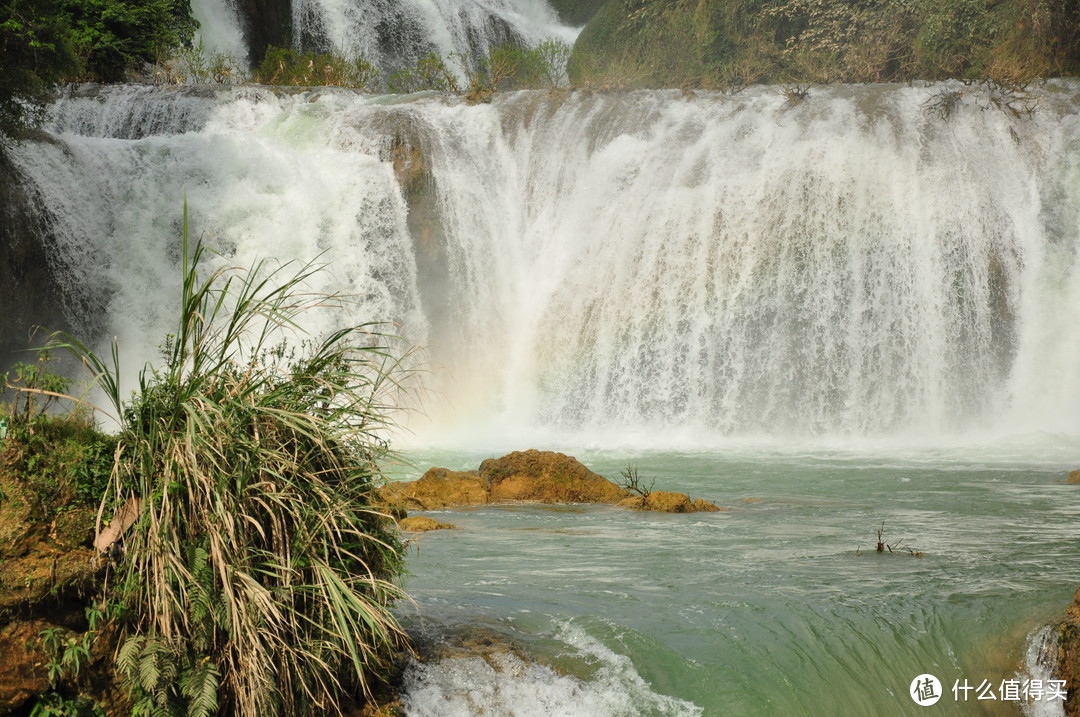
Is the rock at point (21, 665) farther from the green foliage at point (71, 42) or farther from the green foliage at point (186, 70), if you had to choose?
the green foliage at point (186, 70)

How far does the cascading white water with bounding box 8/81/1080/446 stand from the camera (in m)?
17.0

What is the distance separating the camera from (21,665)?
3.31m

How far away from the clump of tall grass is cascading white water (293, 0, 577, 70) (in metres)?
24.8

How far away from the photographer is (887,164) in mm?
18172

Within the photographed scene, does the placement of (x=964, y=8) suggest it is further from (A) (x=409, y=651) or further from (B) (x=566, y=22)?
(A) (x=409, y=651)

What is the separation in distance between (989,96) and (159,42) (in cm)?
1784

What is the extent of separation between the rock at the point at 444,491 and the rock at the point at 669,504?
1.50 m

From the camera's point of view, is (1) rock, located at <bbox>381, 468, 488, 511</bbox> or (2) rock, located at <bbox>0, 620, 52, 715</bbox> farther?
(1) rock, located at <bbox>381, 468, 488, 511</bbox>

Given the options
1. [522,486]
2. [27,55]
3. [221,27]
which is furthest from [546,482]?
[221,27]

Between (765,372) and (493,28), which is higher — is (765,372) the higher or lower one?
the lower one

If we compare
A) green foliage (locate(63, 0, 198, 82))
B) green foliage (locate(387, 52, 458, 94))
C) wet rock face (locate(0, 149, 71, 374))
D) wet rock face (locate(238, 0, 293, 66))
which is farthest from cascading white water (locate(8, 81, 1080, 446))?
wet rock face (locate(238, 0, 293, 66))

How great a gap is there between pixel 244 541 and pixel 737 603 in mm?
3293

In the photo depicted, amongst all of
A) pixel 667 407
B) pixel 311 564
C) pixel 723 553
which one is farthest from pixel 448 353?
pixel 311 564

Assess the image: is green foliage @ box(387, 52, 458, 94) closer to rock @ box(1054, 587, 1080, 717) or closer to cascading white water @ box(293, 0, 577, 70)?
cascading white water @ box(293, 0, 577, 70)
